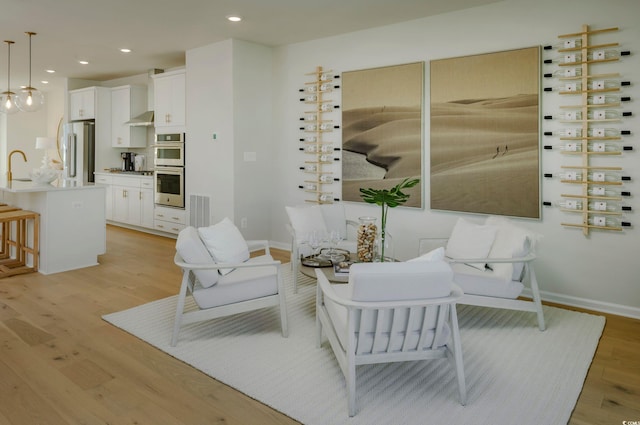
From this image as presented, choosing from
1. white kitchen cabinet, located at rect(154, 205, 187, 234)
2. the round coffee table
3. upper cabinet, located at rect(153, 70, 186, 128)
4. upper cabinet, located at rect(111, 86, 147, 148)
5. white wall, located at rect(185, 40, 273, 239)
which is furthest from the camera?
upper cabinet, located at rect(111, 86, 147, 148)

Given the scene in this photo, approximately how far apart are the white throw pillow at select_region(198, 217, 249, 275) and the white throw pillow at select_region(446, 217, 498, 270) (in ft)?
5.72

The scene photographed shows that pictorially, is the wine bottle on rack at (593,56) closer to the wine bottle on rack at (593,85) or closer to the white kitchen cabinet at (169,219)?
the wine bottle on rack at (593,85)

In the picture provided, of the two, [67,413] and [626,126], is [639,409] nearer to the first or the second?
[626,126]

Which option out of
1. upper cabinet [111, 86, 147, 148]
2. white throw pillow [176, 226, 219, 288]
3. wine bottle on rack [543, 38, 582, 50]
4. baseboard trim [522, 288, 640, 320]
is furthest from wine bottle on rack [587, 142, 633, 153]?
upper cabinet [111, 86, 147, 148]

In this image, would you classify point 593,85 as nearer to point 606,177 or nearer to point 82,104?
point 606,177

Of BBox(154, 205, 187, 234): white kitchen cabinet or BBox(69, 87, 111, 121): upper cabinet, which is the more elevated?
BBox(69, 87, 111, 121): upper cabinet

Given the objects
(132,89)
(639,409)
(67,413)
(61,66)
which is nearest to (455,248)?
(639,409)

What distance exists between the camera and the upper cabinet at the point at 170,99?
21.2 ft

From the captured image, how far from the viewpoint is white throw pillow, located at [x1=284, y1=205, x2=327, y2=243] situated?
4.47m

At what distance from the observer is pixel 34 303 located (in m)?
3.90

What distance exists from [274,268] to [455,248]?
1562 millimetres

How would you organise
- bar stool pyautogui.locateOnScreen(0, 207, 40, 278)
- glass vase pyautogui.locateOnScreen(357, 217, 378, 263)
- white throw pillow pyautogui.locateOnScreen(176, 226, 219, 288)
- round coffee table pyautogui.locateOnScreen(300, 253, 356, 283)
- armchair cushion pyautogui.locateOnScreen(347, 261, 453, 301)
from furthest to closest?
1. bar stool pyautogui.locateOnScreen(0, 207, 40, 278)
2. glass vase pyautogui.locateOnScreen(357, 217, 378, 263)
3. round coffee table pyautogui.locateOnScreen(300, 253, 356, 283)
4. white throw pillow pyautogui.locateOnScreen(176, 226, 219, 288)
5. armchair cushion pyautogui.locateOnScreen(347, 261, 453, 301)

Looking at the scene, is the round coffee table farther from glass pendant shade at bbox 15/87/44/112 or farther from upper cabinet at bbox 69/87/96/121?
upper cabinet at bbox 69/87/96/121

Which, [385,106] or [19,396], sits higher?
[385,106]
